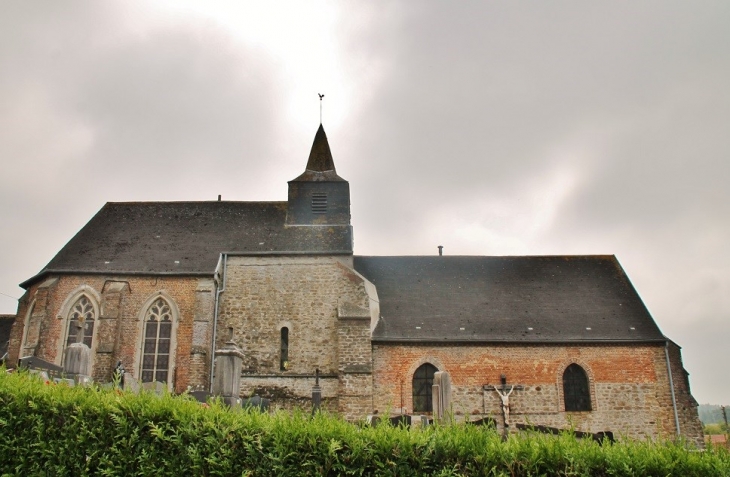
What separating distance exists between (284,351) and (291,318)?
1.24 m

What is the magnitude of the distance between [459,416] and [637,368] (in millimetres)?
7204

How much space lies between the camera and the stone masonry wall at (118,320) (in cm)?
2108

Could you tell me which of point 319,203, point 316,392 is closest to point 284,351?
point 316,392

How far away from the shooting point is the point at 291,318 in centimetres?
2219

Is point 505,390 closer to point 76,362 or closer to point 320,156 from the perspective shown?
point 320,156

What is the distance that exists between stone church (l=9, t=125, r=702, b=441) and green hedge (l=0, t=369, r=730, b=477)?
13725 millimetres

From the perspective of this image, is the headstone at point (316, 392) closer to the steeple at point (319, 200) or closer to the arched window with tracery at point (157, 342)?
the arched window with tracery at point (157, 342)

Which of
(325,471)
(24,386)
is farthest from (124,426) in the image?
(325,471)

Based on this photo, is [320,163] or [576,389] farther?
[320,163]

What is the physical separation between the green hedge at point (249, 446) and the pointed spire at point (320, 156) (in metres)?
19.2

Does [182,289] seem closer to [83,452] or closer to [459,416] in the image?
[459,416]

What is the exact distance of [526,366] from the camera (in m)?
22.0

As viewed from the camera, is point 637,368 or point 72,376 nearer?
point 72,376

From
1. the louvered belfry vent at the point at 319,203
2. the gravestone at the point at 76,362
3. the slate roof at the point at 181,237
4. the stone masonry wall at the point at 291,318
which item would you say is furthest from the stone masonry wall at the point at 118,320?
the gravestone at the point at 76,362
